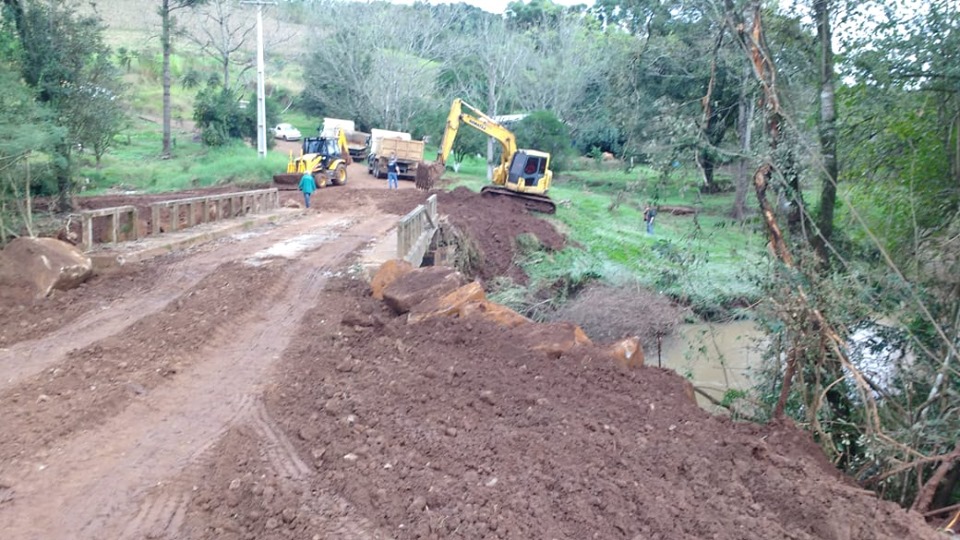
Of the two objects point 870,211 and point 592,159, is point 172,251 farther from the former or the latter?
point 592,159

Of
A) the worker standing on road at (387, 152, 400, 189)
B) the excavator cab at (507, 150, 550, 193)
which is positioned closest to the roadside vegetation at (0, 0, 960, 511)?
the excavator cab at (507, 150, 550, 193)

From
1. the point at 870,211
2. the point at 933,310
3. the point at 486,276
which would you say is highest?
the point at 870,211

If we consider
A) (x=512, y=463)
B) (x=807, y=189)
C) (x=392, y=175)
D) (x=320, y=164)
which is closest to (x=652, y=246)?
(x=807, y=189)

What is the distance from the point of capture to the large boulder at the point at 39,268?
11.5 meters

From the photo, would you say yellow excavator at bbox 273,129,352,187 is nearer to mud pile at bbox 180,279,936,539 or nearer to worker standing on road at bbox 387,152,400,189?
worker standing on road at bbox 387,152,400,189

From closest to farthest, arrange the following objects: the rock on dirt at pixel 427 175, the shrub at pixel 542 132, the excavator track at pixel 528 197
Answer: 1. the excavator track at pixel 528 197
2. the rock on dirt at pixel 427 175
3. the shrub at pixel 542 132

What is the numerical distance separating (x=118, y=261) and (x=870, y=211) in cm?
1180

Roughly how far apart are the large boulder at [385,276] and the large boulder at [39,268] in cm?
446

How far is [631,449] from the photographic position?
22.5ft

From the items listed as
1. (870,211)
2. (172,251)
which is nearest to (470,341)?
(870,211)

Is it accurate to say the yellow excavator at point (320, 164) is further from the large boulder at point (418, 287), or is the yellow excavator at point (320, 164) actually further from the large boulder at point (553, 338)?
the large boulder at point (553, 338)

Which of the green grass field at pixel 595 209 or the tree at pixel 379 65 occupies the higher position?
the tree at pixel 379 65

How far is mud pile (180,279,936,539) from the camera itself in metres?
5.56

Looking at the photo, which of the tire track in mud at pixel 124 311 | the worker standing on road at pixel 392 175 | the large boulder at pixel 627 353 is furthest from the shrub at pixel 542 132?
the large boulder at pixel 627 353
